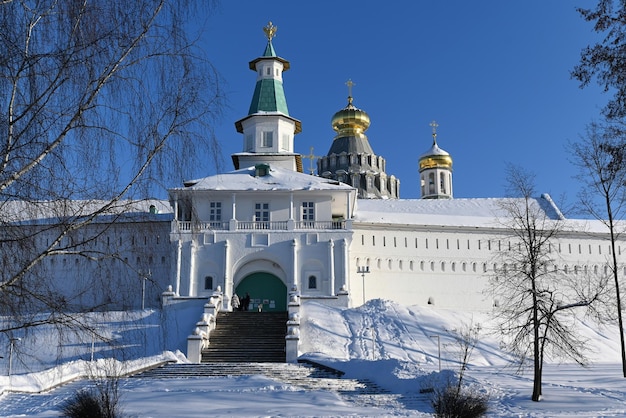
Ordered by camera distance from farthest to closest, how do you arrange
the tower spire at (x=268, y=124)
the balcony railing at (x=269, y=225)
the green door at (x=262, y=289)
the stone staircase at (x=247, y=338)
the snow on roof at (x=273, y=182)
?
the tower spire at (x=268, y=124)
the green door at (x=262, y=289)
the snow on roof at (x=273, y=182)
the balcony railing at (x=269, y=225)
the stone staircase at (x=247, y=338)

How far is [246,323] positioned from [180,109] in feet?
69.7

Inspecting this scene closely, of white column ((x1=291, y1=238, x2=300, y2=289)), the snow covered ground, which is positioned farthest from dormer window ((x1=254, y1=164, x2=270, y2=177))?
the snow covered ground

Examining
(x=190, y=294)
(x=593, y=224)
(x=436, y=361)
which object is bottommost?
(x=436, y=361)

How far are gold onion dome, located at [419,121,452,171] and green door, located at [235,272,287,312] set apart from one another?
3251 cm

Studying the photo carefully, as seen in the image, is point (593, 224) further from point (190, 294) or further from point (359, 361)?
point (359, 361)

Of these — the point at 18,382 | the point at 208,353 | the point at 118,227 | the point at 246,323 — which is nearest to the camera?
the point at 118,227

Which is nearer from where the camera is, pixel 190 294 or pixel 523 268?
pixel 523 268

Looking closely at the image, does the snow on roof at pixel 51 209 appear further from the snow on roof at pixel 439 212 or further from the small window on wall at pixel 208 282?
the snow on roof at pixel 439 212

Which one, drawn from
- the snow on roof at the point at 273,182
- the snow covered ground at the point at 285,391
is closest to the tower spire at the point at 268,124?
the snow on roof at the point at 273,182

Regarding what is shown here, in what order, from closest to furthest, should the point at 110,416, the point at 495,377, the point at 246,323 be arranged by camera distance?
the point at 110,416 < the point at 495,377 < the point at 246,323

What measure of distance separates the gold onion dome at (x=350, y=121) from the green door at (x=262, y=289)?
110 ft

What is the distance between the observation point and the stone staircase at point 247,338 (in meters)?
25.5

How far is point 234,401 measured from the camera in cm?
1493

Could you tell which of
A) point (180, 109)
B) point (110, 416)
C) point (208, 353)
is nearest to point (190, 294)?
point (208, 353)
